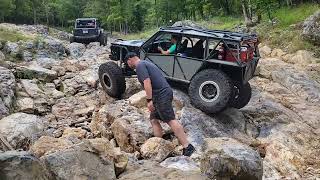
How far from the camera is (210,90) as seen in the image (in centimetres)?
A: 977

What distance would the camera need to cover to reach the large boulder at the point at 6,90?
33.2 feet

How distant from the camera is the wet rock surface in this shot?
6.03m

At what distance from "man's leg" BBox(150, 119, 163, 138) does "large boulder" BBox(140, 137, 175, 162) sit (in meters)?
0.42

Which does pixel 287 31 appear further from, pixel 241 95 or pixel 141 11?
pixel 141 11

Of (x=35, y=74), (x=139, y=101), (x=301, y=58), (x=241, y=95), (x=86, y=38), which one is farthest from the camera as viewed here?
(x=86, y=38)

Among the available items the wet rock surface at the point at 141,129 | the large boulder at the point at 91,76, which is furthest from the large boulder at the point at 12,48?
the large boulder at the point at 91,76

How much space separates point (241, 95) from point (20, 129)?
5177mm

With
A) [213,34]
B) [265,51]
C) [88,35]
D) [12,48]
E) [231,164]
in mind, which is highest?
A: [213,34]

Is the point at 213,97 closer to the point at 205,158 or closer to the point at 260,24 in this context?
the point at 205,158

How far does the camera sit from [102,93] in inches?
461

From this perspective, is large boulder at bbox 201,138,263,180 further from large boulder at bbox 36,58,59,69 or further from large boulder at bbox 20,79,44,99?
large boulder at bbox 36,58,59,69

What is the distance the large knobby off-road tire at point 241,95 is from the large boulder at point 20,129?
4520 mm

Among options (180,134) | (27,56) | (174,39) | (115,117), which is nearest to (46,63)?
(27,56)

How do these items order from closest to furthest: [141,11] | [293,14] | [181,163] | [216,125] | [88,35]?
1. [181,163]
2. [216,125]
3. [293,14]
4. [88,35]
5. [141,11]
